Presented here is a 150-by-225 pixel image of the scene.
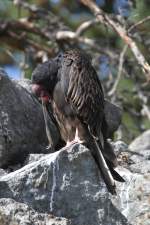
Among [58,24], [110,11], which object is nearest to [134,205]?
[110,11]

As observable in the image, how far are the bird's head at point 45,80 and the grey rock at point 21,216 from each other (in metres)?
1.66

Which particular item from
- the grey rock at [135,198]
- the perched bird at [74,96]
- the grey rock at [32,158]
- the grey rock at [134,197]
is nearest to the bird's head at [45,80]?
the perched bird at [74,96]

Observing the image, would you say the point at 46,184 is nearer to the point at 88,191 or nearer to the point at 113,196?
the point at 88,191

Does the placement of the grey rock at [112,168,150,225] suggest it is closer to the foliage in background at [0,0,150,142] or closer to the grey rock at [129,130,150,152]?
the grey rock at [129,130,150,152]

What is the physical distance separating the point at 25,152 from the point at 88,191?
3.34 ft

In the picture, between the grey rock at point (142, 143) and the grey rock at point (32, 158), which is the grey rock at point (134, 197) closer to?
the grey rock at point (32, 158)

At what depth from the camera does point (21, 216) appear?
17.5 ft

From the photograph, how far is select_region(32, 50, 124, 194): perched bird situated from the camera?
22.2ft

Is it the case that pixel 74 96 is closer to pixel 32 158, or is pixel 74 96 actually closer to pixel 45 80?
pixel 45 80

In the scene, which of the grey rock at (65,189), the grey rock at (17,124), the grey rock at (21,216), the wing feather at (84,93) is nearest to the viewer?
the grey rock at (21,216)

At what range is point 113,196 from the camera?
621cm

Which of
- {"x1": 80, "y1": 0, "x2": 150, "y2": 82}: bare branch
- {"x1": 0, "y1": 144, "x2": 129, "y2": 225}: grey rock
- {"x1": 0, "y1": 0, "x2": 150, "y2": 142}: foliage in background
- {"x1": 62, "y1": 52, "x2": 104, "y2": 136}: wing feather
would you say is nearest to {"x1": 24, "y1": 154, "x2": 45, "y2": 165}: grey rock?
{"x1": 0, "y1": 144, "x2": 129, "y2": 225}: grey rock

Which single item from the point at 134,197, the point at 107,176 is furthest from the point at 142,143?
the point at 107,176

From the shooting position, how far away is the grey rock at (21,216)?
207 inches
